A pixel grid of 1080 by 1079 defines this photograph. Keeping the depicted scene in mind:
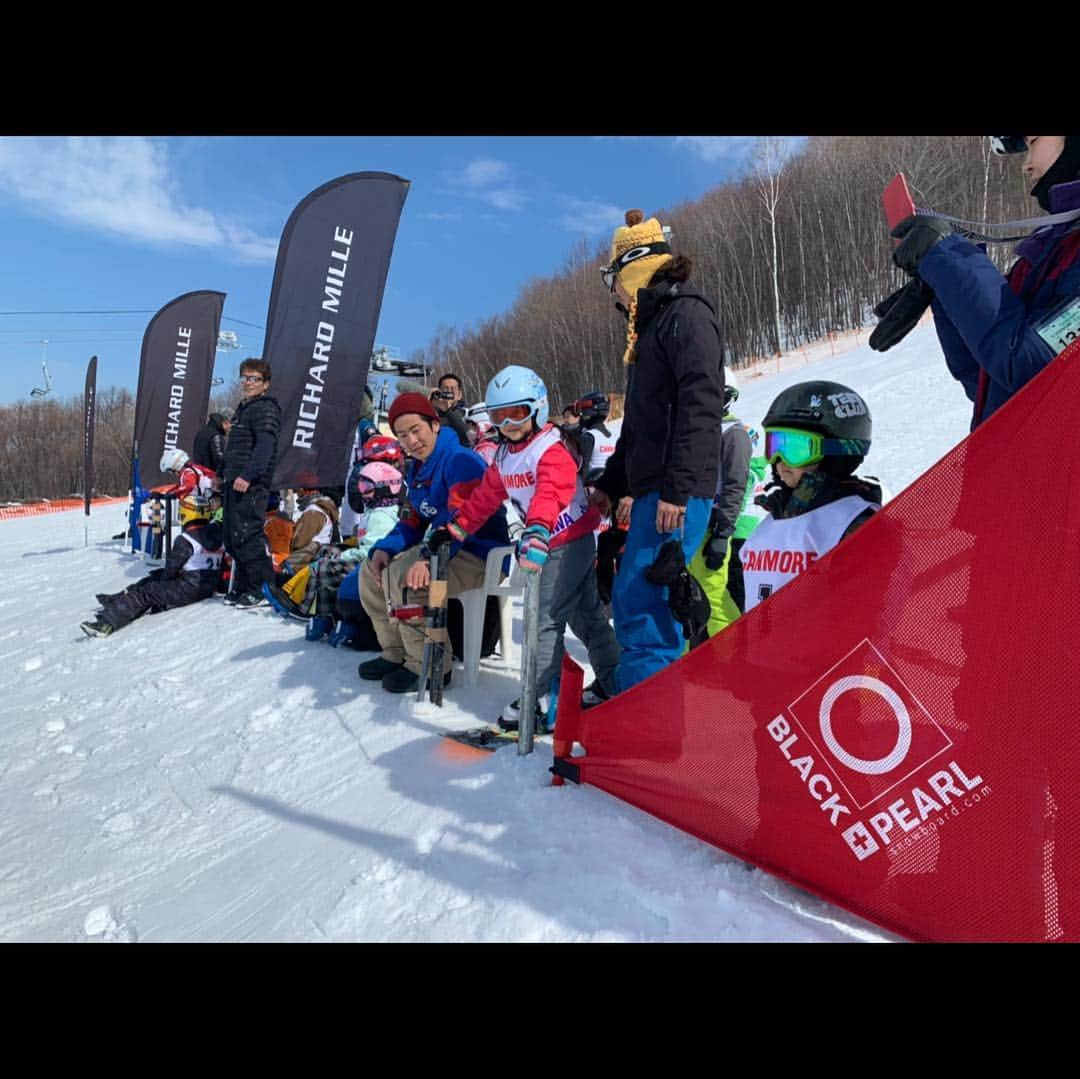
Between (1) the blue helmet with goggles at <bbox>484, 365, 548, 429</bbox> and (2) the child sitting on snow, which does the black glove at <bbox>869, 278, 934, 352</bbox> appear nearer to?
(1) the blue helmet with goggles at <bbox>484, 365, 548, 429</bbox>

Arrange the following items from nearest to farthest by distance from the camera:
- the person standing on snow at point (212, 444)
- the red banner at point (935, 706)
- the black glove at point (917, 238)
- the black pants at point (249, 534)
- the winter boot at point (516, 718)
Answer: the red banner at point (935, 706)
the black glove at point (917, 238)
the winter boot at point (516, 718)
the black pants at point (249, 534)
the person standing on snow at point (212, 444)

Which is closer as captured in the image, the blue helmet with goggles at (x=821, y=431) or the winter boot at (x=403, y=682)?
the blue helmet with goggles at (x=821, y=431)

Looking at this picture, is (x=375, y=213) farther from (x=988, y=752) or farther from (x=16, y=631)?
(x=988, y=752)

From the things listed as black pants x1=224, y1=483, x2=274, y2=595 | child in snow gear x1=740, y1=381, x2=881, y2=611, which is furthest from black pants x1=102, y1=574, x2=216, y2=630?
child in snow gear x1=740, y1=381, x2=881, y2=611

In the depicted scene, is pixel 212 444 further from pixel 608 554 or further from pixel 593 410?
pixel 608 554

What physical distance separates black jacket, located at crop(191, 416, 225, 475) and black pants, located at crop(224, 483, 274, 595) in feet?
6.93

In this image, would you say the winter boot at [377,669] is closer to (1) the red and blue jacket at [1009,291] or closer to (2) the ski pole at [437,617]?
(2) the ski pole at [437,617]

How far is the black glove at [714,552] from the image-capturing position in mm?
4281

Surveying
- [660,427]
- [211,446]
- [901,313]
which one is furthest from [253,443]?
[901,313]

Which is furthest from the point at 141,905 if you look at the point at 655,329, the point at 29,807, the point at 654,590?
the point at 655,329

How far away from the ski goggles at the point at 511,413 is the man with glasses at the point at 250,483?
4.09 meters

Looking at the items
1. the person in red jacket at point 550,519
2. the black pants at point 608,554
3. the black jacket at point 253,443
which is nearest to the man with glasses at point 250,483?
the black jacket at point 253,443

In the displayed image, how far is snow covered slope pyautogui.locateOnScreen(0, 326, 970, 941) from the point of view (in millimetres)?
1983

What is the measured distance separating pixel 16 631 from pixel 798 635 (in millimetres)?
8344
